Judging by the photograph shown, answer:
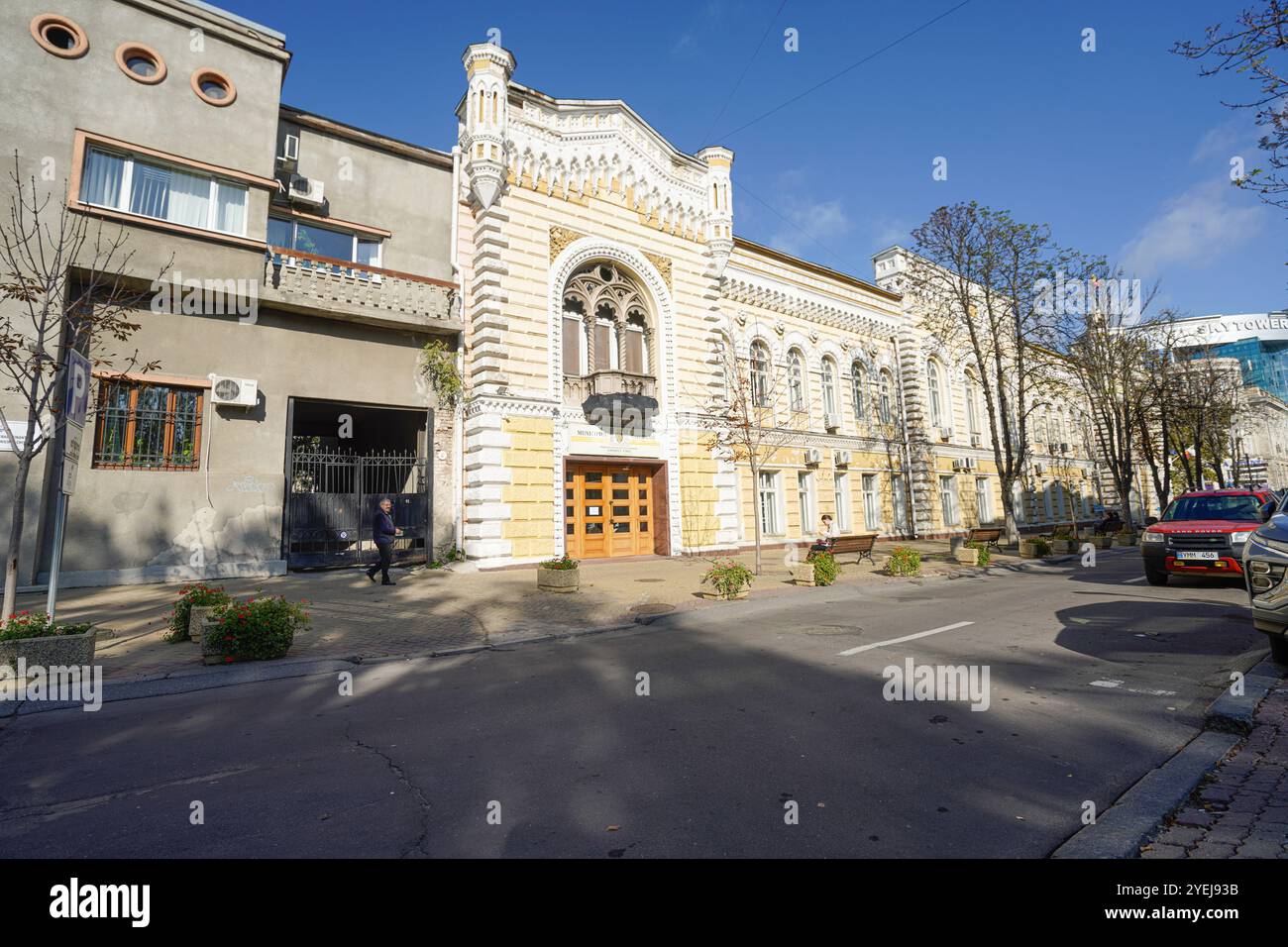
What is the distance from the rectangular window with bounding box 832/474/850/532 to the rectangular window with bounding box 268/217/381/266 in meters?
19.5

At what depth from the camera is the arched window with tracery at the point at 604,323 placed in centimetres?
1853

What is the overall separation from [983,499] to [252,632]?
114 ft

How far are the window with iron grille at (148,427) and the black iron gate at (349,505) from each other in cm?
209

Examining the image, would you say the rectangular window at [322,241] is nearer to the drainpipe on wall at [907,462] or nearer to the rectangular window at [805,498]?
the rectangular window at [805,498]

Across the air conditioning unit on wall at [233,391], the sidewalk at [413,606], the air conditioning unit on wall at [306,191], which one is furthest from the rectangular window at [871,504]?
the air conditioning unit on wall at [233,391]

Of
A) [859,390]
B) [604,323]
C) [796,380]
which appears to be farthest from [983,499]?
[604,323]

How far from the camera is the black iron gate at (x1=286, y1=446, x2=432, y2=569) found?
48.4 ft

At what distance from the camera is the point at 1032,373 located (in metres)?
23.1

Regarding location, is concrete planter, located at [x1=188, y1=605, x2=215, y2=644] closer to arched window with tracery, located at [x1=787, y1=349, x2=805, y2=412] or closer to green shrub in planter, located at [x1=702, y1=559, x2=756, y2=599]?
green shrub in planter, located at [x1=702, y1=559, x2=756, y2=599]

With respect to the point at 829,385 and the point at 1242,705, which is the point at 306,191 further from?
the point at 829,385

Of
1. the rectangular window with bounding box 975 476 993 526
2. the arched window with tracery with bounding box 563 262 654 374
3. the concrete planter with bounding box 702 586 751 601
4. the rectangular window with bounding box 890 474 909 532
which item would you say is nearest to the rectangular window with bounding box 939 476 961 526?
the rectangular window with bounding box 975 476 993 526
